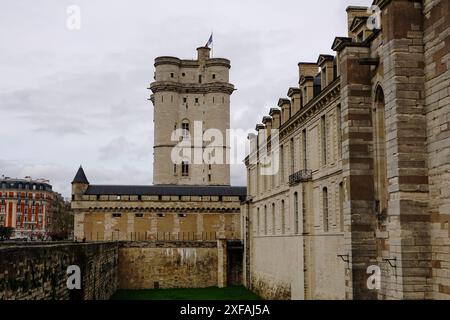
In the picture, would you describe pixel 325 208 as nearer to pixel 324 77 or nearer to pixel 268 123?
pixel 324 77

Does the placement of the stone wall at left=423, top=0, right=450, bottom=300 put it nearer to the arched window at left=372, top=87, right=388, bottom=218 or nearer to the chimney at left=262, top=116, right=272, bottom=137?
the arched window at left=372, top=87, right=388, bottom=218

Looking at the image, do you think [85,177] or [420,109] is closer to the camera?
[420,109]

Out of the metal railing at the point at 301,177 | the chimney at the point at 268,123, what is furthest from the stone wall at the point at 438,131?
the chimney at the point at 268,123

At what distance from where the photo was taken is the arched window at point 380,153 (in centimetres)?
1520

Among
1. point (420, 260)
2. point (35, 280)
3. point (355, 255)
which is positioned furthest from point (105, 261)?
point (420, 260)

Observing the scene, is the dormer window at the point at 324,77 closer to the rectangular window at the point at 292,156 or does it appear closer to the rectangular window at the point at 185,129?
the rectangular window at the point at 292,156

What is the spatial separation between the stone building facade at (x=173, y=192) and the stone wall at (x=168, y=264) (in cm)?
438

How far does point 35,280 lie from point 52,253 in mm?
2291

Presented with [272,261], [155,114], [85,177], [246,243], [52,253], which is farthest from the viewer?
[155,114]

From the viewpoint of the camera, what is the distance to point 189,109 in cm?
6625

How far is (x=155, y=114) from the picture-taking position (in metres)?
65.3

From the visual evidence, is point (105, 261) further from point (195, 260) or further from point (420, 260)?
point (420, 260)

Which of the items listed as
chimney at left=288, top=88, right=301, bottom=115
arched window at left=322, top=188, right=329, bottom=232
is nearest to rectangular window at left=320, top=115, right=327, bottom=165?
arched window at left=322, top=188, right=329, bottom=232
